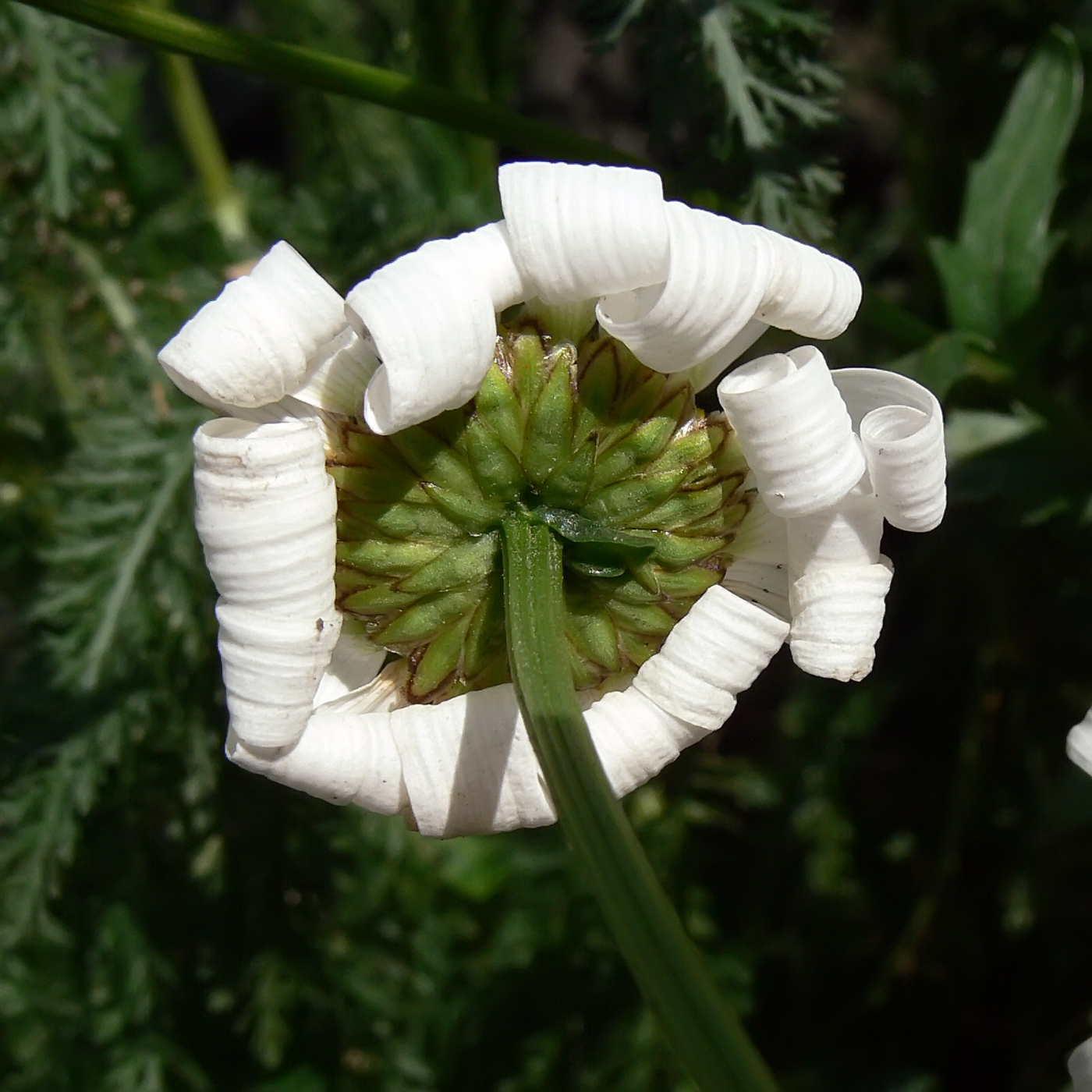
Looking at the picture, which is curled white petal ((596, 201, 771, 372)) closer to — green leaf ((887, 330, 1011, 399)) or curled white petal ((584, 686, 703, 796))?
curled white petal ((584, 686, 703, 796))

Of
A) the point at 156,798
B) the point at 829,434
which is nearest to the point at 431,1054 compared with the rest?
the point at 156,798

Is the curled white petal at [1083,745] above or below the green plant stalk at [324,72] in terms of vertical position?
below

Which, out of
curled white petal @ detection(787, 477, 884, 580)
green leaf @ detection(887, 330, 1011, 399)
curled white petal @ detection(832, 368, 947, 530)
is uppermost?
curled white petal @ detection(832, 368, 947, 530)

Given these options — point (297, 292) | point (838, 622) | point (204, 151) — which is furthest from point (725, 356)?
point (204, 151)

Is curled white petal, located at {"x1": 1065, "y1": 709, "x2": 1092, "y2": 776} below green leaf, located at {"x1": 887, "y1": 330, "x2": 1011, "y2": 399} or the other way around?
below

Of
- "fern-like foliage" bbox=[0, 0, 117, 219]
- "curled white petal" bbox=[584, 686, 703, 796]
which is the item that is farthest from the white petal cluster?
"fern-like foliage" bbox=[0, 0, 117, 219]

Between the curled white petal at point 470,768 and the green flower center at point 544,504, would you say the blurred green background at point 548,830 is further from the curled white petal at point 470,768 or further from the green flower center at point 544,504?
the curled white petal at point 470,768

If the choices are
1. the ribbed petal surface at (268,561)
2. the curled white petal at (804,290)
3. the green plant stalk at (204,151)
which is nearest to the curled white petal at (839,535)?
the curled white petal at (804,290)
